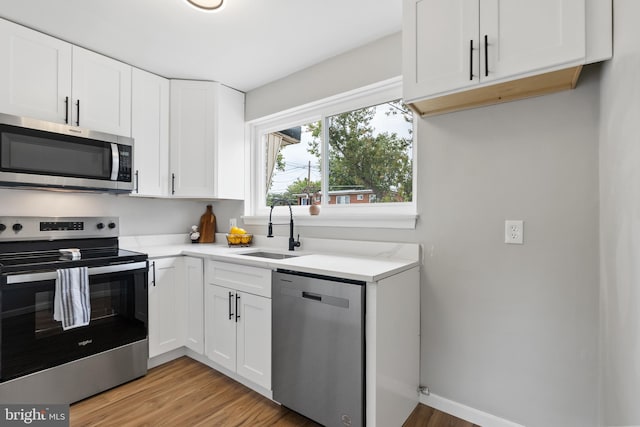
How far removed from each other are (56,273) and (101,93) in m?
1.34

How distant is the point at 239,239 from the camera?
9.07 ft

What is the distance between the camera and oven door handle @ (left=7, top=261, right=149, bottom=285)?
1.63m

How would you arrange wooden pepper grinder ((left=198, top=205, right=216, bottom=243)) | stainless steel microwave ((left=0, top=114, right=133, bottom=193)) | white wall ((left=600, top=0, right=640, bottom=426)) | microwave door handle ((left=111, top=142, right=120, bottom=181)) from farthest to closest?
wooden pepper grinder ((left=198, top=205, right=216, bottom=243)), microwave door handle ((left=111, top=142, right=120, bottom=181)), stainless steel microwave ((left=0, top=114, right=133, bottom=193)), white wall ((left=600, top=0, right=640, bottom=426))

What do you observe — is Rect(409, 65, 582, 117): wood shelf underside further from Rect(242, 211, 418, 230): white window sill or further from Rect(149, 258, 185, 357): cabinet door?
Rect(149, 258, 185, 357): cabinet door

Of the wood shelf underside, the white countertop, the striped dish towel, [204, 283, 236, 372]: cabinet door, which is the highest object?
the wood shelf underside

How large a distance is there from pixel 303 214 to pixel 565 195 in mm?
1749

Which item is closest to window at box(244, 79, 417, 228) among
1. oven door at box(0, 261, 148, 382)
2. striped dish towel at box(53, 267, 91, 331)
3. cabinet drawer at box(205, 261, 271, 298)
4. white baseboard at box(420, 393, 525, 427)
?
cabinet drawer at box(205, 261, 271, 298)

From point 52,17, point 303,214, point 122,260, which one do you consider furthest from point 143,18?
point 303,214

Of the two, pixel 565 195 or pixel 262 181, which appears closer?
pixel 565 195

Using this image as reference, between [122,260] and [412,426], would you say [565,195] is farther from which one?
[122,260]

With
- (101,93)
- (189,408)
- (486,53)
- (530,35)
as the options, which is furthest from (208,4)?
(189,408)

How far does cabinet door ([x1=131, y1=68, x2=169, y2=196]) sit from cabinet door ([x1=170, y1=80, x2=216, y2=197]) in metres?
0.06

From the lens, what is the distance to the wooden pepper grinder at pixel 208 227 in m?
3.10

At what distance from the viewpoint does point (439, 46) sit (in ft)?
4.88
